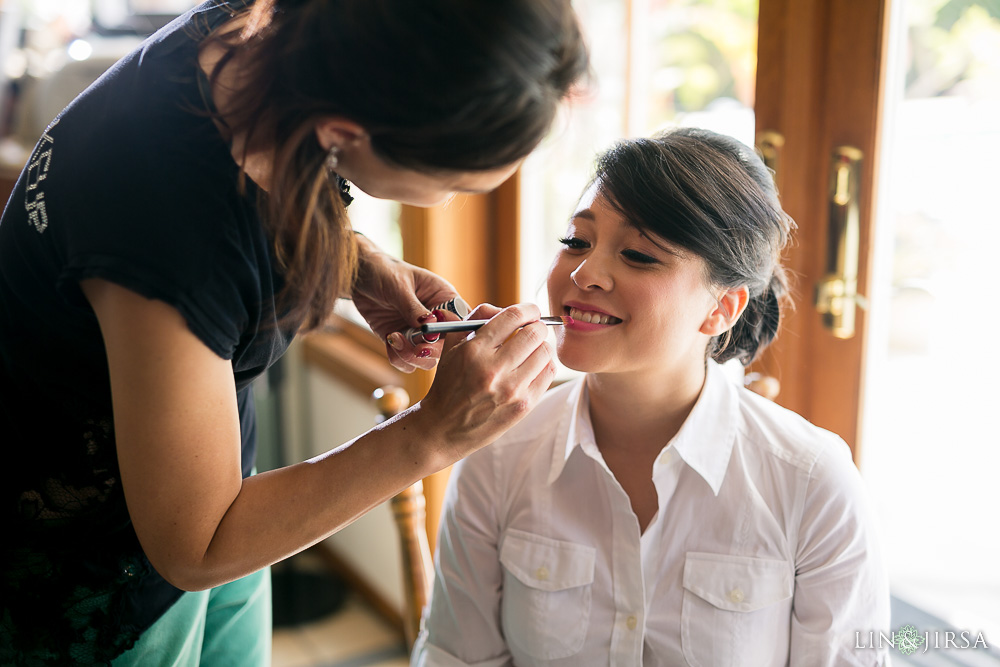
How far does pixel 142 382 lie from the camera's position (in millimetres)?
767

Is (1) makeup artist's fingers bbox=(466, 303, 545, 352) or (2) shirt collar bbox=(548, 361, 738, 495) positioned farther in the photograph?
(2) shirt collar bbox=(548, 361, 738, 495)

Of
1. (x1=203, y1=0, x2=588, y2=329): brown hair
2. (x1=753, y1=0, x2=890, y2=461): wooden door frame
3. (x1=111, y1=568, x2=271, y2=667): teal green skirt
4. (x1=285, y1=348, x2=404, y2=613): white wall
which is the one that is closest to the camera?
(x1=203, y1=0, x2=588, y2=329): brown hair

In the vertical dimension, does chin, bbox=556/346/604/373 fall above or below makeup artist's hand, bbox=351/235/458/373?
below

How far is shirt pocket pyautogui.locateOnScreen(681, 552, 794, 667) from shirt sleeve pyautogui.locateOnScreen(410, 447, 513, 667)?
285 millimetres

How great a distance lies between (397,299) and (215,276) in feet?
1.31

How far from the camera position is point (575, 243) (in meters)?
1.24

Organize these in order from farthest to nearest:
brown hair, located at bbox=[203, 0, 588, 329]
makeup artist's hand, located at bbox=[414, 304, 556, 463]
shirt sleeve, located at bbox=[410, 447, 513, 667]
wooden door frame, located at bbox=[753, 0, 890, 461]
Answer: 1. wooden door frame, located at bbox=[753, 0, 890, 461]
2. shirt sleeve, located at bbox=[410, 447, 513, 667]
3. makeup artist's hand, located at bbox=[414, 304, 556, 463]
4. brown hair, located at bbox=[203, 0, 588, 329]

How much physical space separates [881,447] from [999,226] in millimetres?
441

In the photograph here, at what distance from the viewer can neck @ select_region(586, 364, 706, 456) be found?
1268mm

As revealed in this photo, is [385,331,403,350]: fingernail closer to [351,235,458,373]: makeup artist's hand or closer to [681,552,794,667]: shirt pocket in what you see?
[351,235,458,373]: makeup artist's hand

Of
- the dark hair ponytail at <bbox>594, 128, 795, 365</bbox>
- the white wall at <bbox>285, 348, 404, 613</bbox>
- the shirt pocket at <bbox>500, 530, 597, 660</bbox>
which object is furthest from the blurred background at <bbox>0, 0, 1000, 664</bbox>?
the white wall at <bbox>285, 348, 404, 613</bbox>

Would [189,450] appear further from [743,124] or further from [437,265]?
[437,265]

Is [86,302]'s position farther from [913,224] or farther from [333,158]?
[913,224]

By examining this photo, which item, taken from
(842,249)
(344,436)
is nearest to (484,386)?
(842,249)
